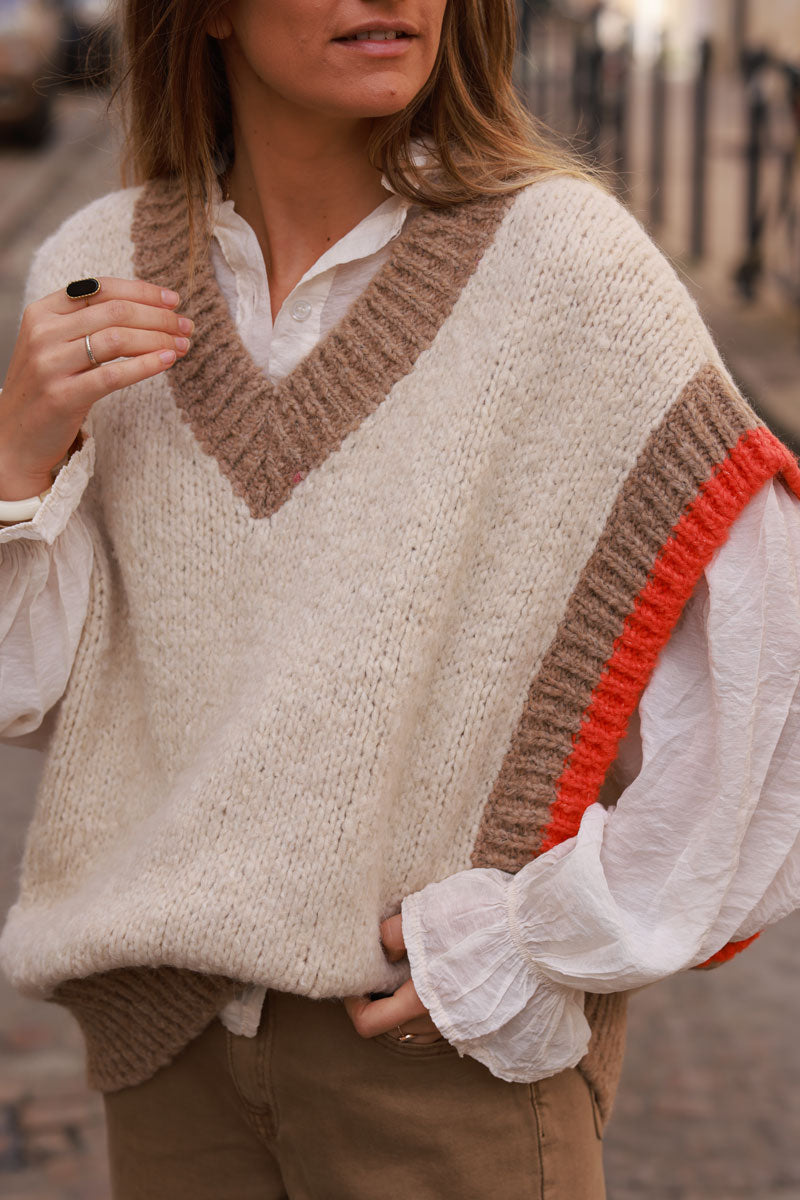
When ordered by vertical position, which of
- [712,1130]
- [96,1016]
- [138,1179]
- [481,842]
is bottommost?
[712,1130]

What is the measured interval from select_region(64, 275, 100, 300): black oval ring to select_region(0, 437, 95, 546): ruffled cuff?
0.56 ft

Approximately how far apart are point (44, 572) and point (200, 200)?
51 centimetres

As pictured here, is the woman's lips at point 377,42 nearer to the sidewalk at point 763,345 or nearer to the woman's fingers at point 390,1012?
the woman's fingers at point 390,1012

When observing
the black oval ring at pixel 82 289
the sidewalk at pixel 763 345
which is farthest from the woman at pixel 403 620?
the sidewalk at pixel 763 345

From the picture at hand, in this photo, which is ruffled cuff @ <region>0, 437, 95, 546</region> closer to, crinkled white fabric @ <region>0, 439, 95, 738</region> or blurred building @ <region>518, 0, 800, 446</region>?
crinkled white fabric @ <region>0, 439, 95, 738</region>

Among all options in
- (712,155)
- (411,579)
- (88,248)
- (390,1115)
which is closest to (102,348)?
(88,248)

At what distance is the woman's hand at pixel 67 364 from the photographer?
155 cm

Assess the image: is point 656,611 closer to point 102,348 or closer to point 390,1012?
point 390,1012

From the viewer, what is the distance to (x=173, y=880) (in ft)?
5.17

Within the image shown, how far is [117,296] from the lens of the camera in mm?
1598

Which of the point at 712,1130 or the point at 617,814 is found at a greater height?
the point at 617,814

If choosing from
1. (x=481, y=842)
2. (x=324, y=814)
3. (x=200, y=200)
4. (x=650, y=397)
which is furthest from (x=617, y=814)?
(x=200, y=200)

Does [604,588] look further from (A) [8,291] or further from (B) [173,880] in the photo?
(A) [8,291]

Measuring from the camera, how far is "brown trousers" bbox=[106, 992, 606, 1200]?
5.28 ft
